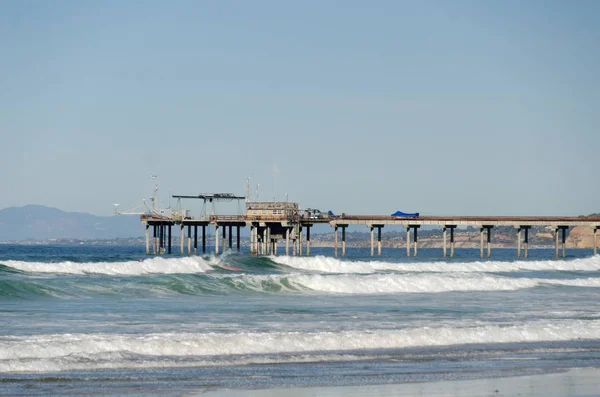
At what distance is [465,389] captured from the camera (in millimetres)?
17312

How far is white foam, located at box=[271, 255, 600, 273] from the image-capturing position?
203ft

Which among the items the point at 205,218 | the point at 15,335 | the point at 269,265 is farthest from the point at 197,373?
the point at 205,218

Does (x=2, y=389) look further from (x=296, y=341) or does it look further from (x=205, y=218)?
(x=205, y=218)

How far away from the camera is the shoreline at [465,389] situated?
1669 cm

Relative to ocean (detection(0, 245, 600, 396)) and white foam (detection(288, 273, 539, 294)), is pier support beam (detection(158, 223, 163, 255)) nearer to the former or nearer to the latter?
white foam (detection(288, 273, 539, 294))

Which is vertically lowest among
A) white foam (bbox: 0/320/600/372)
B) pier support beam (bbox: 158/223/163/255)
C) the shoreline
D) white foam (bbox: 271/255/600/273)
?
white foam (bbox: 271/255/600/273)

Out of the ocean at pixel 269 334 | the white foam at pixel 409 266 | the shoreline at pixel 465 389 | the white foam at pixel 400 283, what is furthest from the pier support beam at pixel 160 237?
the shoreline at pixel 465 389

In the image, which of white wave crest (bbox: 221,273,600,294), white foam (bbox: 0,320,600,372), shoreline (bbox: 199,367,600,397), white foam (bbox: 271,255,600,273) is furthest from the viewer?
white foam (bbox: 271,255,600,273)

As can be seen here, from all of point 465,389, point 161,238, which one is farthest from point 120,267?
point 465,389

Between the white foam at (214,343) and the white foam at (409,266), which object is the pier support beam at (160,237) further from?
the white foam at (214,343)

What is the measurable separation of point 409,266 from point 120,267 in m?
22.2

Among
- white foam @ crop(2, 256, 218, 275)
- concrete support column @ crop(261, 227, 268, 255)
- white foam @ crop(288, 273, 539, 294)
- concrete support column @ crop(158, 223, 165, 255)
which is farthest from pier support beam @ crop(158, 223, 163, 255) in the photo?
white foam @ crop(288, 273, 539, 294)

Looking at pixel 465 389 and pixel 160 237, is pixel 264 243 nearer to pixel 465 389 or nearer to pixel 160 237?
pixel 160 237

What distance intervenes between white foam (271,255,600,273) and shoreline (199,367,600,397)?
42.3 meters
